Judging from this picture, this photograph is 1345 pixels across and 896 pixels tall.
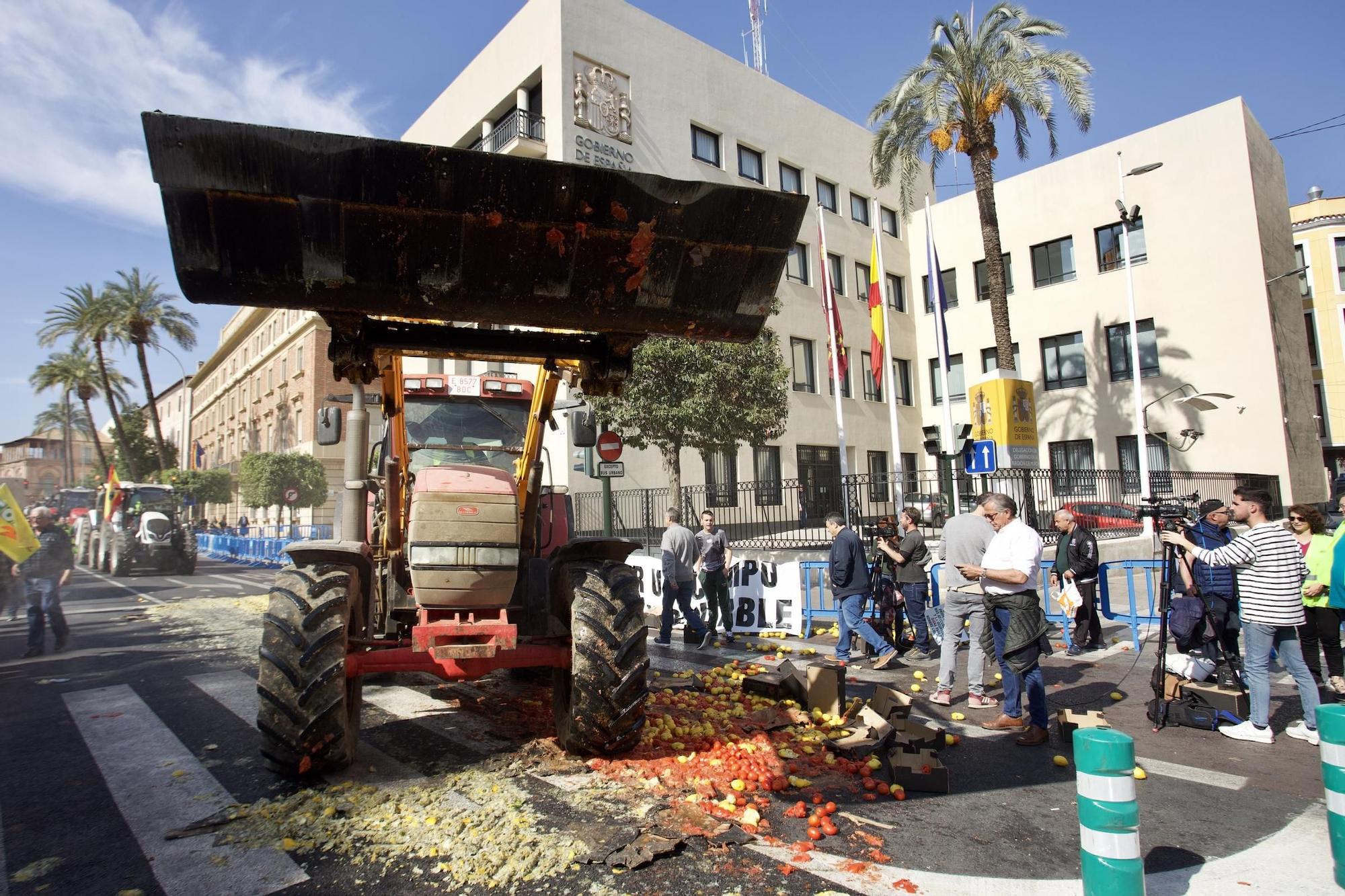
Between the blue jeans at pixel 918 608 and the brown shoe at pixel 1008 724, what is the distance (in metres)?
3.11

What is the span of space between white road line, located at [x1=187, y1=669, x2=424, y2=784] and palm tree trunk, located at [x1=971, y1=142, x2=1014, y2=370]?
18.9 meters

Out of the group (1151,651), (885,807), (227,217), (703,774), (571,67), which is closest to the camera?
(227,217)

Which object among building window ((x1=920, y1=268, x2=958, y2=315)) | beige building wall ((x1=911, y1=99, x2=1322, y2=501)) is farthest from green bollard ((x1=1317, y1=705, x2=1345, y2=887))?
building window ((x1=920, y1=268, x2=958, y2=315))

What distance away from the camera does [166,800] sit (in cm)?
464

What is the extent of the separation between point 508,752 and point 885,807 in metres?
2.59

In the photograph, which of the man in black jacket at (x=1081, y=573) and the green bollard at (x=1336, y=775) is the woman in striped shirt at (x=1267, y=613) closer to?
the green bollard at (x=1336, y=775)

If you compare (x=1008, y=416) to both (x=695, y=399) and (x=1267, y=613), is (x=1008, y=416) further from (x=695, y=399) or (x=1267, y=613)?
(x=1267, y=613)

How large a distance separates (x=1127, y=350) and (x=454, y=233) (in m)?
30.9

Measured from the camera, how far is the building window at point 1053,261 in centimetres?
3023

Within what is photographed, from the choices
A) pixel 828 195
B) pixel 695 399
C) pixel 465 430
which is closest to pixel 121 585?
pixel 695 399

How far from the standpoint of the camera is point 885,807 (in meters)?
4.56

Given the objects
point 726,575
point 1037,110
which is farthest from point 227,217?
point 1037,110

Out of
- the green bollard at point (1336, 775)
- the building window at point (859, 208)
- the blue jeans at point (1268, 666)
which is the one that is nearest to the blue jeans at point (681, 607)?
the blue jeans at point (1268, 666)

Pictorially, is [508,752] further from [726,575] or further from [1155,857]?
[726,575]
